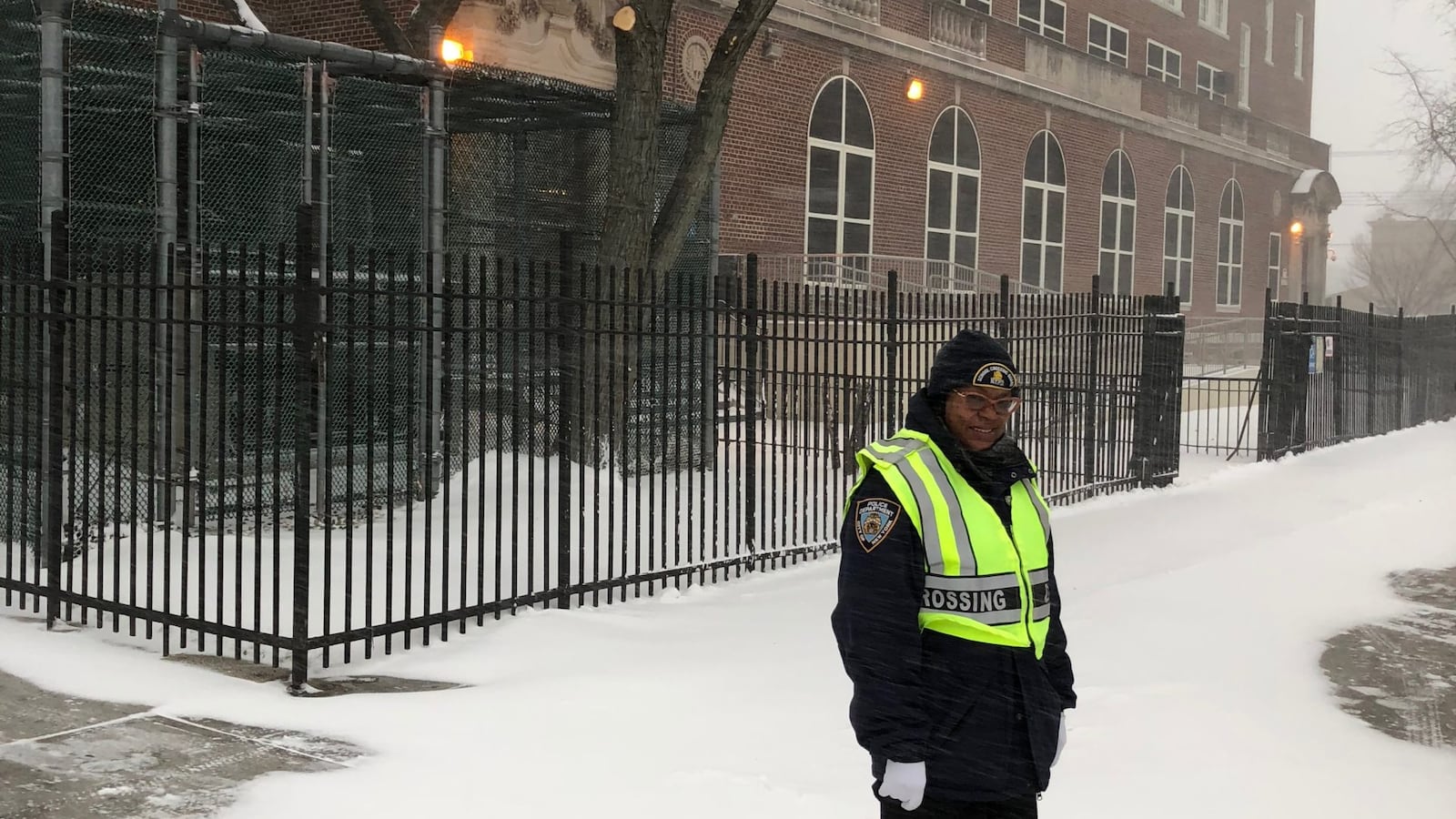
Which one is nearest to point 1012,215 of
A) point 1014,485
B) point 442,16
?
point 442,16

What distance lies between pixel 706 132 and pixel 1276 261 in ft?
120

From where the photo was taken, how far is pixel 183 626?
7035 millimetres

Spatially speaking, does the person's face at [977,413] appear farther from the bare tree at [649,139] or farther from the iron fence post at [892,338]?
the bare tree at [649,139]

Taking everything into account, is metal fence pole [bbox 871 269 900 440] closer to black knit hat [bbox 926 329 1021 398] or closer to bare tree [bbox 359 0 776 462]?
bare tree [bbox 359 0 776 462]

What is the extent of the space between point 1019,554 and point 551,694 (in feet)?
12.1

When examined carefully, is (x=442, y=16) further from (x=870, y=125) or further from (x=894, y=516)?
(x=894, y=516)

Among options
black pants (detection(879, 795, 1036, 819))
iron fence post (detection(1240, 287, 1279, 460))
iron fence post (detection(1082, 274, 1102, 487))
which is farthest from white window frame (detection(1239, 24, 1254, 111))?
black pants (detection(879, 795, 1036, 819))

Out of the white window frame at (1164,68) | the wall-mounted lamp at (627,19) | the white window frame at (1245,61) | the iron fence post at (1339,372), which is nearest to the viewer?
the wall-mounted lamp at (627,19)

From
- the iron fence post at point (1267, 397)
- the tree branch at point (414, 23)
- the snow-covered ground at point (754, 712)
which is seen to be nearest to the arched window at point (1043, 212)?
the iron fence post at point (1267, 397)

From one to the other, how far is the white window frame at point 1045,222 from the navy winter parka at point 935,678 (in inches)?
1082

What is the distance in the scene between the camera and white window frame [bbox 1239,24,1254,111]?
44688mm

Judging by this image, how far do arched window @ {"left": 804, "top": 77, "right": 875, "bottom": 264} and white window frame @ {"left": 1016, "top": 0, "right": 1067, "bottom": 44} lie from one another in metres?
7.66

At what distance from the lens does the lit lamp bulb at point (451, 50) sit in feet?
51.6

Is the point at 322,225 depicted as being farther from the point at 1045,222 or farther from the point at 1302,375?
the point at 1045,222
